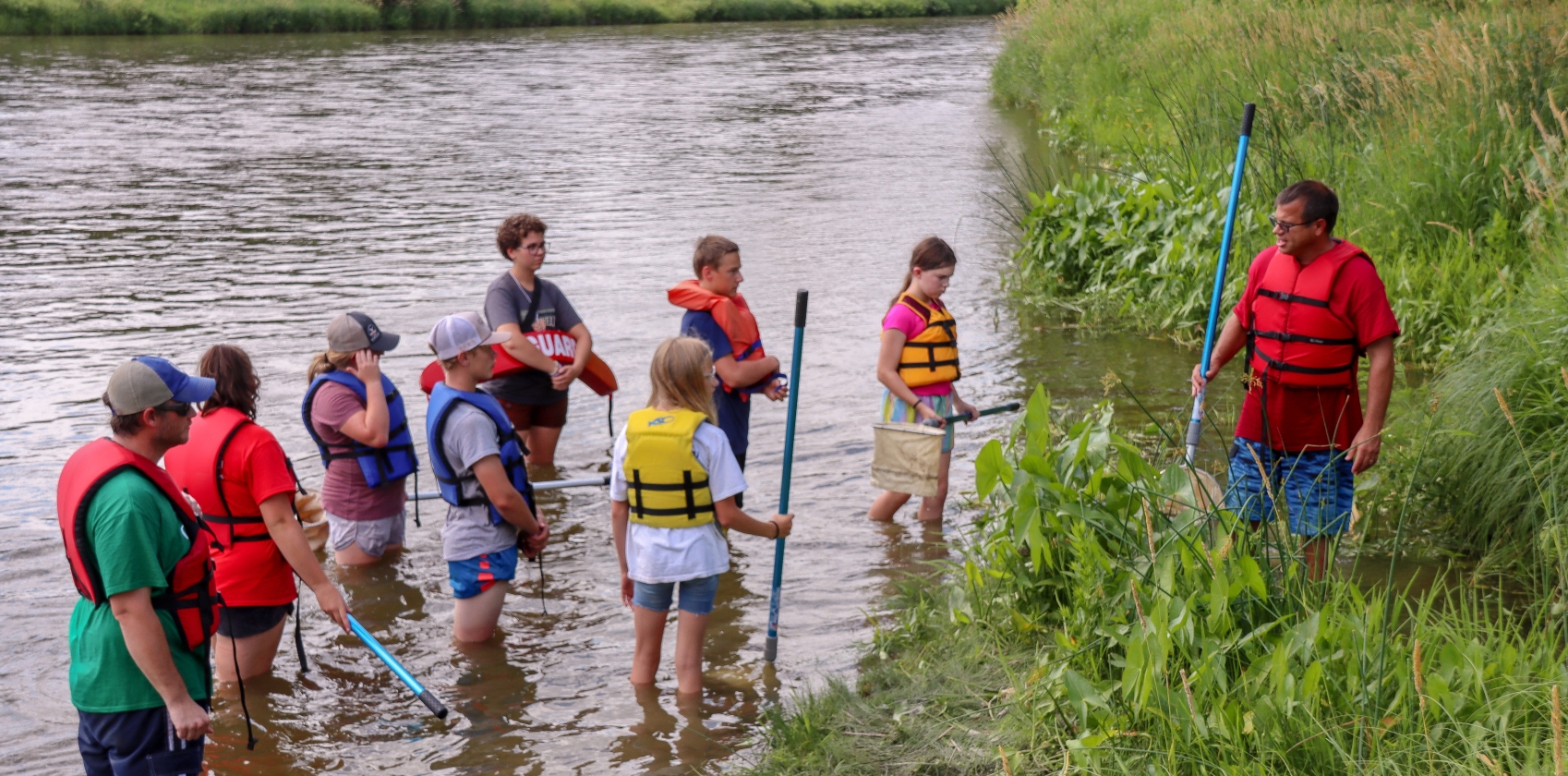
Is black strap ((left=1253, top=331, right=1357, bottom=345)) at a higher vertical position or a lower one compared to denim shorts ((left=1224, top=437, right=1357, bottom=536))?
higher

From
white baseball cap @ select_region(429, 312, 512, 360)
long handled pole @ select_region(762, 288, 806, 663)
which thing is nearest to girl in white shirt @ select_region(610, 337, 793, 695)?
long handled pole @ select_region(762, 288, 806, 663)

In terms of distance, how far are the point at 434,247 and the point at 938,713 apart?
12.1 m

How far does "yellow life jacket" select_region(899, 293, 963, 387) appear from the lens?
701 cm

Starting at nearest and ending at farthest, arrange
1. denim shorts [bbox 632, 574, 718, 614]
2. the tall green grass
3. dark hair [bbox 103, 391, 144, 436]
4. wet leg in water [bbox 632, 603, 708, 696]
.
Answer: dark hair [bbox 103, 391, 144, 436] < denim shorts [bbox 632, 574, 718, 614] < wet leg in water [bbox 632, 603, 708, 696] < the tall green grass

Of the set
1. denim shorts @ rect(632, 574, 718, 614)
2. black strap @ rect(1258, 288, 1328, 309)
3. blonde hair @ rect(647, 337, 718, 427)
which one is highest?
black strap @ rect(1258, 288, 1328, 309)

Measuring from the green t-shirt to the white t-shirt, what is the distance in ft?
5.60

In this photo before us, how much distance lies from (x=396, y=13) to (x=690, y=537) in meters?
51.4

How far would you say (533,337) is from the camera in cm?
787

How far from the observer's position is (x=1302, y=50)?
13.1m

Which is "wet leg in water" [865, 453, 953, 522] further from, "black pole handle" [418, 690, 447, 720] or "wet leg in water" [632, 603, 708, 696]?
"black pole handle" [418, 690, 447, 720]

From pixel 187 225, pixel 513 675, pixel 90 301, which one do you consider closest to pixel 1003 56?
pixel 187 225

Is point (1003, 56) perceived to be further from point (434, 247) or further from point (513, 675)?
point (513, 675)

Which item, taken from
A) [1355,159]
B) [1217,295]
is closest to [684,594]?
[1217,295]

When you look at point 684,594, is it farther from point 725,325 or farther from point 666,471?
point 725,325
